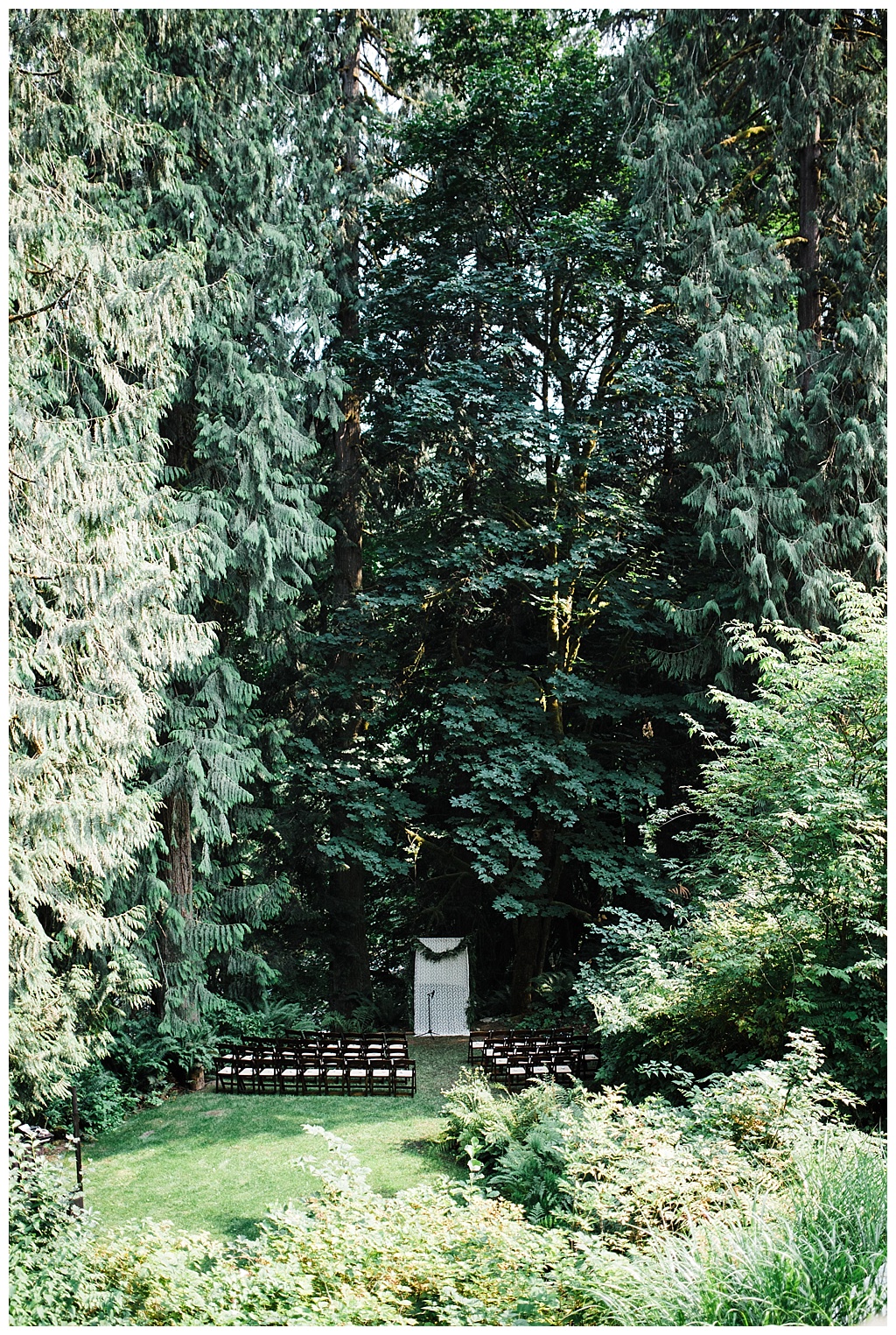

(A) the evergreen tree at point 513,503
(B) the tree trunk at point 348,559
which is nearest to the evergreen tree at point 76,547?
(A) the evergreen tree at point 513,503

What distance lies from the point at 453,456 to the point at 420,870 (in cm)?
679

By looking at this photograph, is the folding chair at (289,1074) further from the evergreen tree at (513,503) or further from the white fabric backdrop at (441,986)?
the white fabric backdrop at (441,986)

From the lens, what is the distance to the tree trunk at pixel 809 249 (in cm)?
1195

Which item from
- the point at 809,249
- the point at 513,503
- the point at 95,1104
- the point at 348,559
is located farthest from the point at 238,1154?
the point at 809,249

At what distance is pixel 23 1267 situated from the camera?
5273 mm

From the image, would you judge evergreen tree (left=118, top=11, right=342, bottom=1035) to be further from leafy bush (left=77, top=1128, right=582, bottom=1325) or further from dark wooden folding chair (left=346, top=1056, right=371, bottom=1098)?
leafy bush (left=77, top=1128, right=582, bottom=1325)

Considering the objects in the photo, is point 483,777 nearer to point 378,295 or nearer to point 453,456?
point 453,456

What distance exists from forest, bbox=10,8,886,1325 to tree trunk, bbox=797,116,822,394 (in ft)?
0.22

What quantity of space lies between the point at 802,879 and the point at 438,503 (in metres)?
9.24

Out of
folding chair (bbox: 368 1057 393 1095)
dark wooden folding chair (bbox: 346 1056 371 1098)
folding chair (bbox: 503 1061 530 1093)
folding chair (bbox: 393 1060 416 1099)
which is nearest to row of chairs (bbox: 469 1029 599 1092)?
folding chair (bbox: 503 1061 530 1093)

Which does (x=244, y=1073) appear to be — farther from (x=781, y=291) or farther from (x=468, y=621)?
(x=781, y=291)

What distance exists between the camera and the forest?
5.64 metres

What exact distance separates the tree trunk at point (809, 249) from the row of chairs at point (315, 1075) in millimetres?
9939

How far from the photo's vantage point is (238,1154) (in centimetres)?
913
